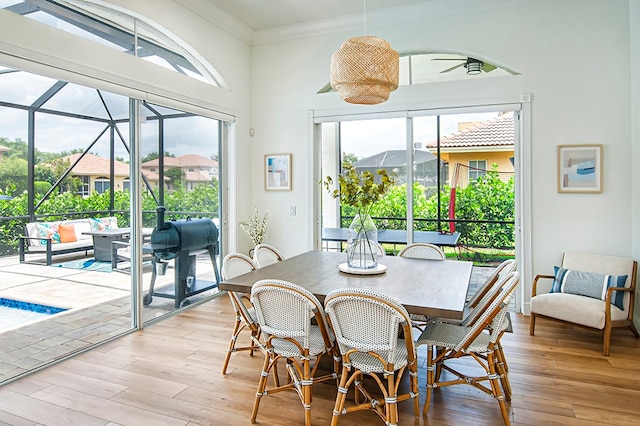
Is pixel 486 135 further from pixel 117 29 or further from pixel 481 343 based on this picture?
pixel 117 29

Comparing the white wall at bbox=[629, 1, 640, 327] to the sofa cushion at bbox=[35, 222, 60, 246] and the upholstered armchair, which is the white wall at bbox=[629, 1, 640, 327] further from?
the sofa cushion at bbox=[35, 222, 60, 246]

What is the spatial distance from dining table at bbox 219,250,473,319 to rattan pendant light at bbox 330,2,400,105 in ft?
4.35

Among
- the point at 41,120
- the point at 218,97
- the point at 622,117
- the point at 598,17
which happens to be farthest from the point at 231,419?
the point at 598,17

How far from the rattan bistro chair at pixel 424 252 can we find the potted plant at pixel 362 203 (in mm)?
988

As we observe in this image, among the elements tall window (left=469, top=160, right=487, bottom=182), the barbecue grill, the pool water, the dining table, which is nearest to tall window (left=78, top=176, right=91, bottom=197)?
the barbecue grill

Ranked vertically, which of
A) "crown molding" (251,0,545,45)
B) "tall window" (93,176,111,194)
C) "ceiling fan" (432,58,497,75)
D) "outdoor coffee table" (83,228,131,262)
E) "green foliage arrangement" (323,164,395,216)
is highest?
"crown molding" (251,0,545,45)

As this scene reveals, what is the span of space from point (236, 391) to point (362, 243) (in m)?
1.35

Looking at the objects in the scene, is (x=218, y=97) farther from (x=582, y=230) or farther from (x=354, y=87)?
(x=582, y=230)

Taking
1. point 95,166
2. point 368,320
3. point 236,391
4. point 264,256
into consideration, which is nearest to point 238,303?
point 236,391

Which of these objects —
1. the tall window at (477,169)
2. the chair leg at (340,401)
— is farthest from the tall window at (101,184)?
the tall window at (477,169)

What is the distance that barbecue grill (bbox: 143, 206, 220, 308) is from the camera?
4215mm

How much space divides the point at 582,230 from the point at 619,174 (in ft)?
2.13

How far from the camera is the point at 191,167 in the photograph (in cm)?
469

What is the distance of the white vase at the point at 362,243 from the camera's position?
2977mm
